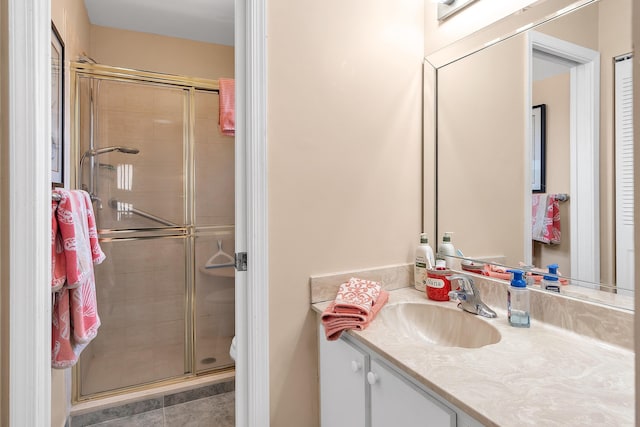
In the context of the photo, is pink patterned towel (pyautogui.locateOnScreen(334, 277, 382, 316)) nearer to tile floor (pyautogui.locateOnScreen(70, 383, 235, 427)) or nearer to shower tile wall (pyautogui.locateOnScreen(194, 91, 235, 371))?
tile floor (pyautogui.locateOnScreen(70, 383, 235, 427))

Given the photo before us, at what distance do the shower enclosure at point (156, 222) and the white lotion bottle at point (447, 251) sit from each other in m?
1.57

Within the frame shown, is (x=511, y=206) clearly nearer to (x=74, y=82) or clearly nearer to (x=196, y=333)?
(x=196, y=333)

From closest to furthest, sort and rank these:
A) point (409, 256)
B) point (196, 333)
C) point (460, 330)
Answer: point (460, 330)
point (409, 256)
point (196, 333)

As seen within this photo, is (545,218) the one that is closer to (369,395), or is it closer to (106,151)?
(369,395)

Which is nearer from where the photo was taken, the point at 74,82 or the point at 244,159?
the point at 244,159

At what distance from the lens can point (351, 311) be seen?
3.57 ft

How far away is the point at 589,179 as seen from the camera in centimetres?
102

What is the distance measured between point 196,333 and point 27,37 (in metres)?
1.97

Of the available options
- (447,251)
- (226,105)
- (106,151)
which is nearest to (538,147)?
(447,251)

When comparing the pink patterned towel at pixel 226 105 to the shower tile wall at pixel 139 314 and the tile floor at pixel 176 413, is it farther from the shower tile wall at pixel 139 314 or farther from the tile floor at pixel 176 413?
the tile floor at pixel 176 413

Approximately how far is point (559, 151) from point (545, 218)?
226 millimetres

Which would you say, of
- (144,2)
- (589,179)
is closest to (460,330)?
(589,179)

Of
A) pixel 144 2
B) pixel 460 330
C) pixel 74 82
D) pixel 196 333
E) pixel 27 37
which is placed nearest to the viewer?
pixel 27 37

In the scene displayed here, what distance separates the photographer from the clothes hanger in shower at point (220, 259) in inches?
97.0
